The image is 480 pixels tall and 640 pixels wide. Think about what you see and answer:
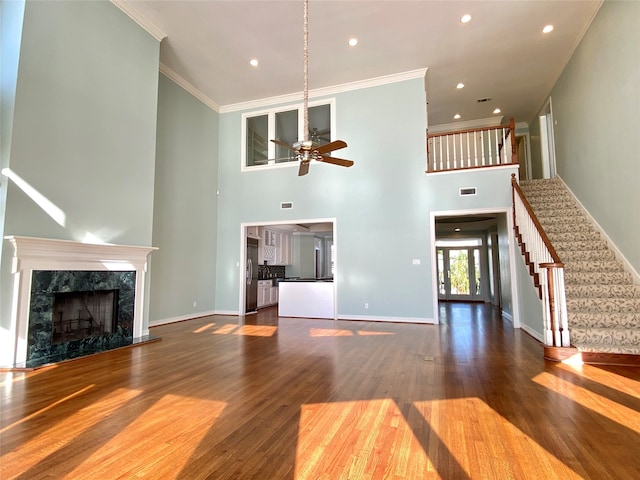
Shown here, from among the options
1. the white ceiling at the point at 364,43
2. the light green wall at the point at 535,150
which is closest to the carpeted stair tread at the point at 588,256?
the white ceiling at the point at 364,43

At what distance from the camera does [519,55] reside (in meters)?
6.62

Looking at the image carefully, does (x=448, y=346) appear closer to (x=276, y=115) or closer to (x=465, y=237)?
(x=276, y=115)

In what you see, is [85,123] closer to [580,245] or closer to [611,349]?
[611,349]

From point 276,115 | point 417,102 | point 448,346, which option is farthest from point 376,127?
point 448,346

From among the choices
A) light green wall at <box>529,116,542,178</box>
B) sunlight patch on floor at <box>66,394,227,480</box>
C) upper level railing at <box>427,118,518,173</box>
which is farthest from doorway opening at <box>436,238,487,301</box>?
sunlight patch on floor at <box>66,394,227,480</box>

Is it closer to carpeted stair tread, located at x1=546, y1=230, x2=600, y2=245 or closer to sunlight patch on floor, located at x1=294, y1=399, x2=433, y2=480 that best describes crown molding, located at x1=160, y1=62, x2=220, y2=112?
sunlight patch on floor, located at x1=294, y1=399, x2=433, y2=480

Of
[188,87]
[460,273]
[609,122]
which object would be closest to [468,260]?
[460,273]

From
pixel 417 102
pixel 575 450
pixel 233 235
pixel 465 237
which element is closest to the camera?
pixel 575 450

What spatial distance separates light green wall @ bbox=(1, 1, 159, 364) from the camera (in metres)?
3.90

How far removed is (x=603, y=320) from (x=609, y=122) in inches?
123

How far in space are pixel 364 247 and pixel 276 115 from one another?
3.97 m

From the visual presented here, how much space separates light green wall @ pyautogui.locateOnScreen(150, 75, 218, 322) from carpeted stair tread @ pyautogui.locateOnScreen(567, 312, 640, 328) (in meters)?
6.79

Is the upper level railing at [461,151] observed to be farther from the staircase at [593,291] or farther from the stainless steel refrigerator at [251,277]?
the stainless steel refrigerator at [251,277]

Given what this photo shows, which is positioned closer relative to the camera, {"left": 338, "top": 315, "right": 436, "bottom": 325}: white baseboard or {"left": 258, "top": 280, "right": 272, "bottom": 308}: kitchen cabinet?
{"left": 338, "top": 315, "right": 436, "bottom": 325}: white baseboard
